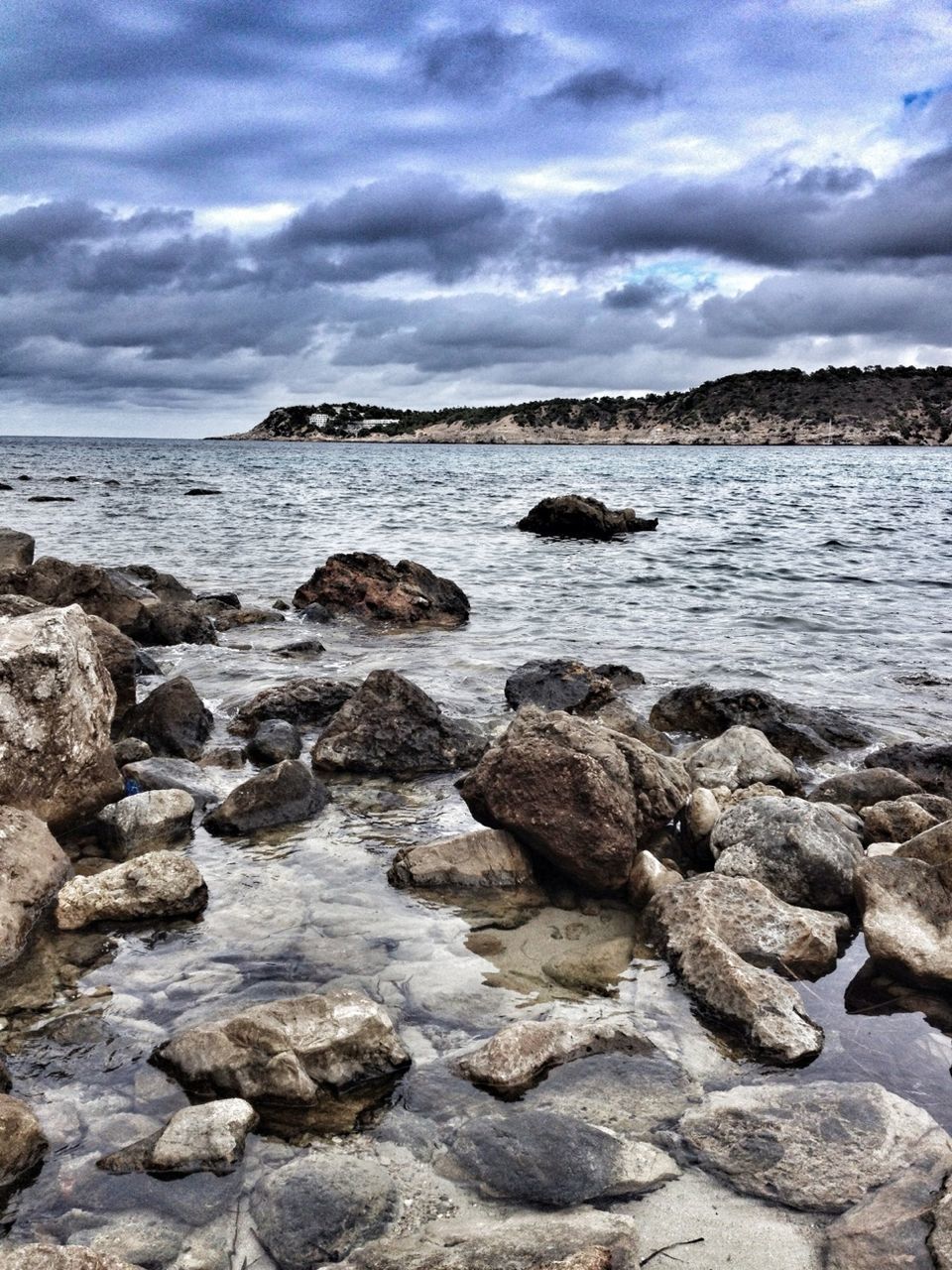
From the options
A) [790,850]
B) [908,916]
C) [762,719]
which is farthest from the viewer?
[762,719]

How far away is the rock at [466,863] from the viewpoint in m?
5.85

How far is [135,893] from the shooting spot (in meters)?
5.31

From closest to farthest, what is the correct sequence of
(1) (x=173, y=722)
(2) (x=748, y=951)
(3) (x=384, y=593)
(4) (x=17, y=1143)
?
(4) (x=17, y=1143) < (2) (x=748, y=951) < (1) (x=173, y=722) < (3) (x=384, y=593)

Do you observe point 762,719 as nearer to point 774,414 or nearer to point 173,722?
point 173,722

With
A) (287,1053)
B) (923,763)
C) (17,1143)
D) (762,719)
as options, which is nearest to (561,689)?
(762,719)

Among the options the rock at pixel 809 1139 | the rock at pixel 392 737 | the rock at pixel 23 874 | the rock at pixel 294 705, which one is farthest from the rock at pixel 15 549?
the rock at pixel 809 1139

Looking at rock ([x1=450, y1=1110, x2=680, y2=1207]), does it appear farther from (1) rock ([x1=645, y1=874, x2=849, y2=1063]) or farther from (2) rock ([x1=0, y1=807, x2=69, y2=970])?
(2) rock ([x1=0, y1=807, x2=69, y2=970])

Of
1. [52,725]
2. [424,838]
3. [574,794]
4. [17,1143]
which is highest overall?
[52,725]

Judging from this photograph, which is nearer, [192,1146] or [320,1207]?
[320,1207]

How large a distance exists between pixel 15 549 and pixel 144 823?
11.5 metres

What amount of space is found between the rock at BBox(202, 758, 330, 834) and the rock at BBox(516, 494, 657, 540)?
994 inches

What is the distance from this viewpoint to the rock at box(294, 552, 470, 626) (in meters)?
15.9

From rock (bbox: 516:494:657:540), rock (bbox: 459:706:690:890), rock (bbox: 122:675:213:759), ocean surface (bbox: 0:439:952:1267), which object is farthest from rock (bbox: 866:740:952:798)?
rock (bbox: 516:494:657:540)

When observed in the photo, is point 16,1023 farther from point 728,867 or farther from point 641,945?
point 728,867
